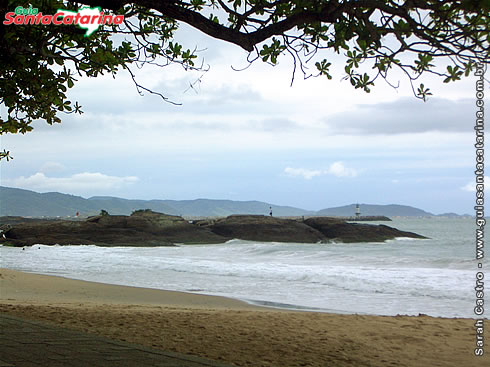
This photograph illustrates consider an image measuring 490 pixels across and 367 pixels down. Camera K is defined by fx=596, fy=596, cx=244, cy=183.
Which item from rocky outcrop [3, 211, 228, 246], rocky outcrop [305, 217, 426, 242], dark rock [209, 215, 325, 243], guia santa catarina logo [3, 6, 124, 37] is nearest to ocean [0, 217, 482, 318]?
rocky outcrop [3, 211, 228, 246]

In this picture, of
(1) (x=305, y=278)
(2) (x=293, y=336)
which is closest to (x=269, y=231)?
(1) (x=305, y=278)

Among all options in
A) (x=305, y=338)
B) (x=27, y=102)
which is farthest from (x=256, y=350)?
(x=27, y=102)

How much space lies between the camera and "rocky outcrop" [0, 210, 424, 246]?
4139 centimetres

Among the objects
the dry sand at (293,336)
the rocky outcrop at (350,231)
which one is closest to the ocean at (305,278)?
the dry sand at (293,336)

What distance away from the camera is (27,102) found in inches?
365

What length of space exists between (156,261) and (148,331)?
20548 millimetres

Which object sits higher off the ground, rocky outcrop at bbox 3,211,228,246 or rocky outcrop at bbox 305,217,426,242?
rocky outcrop at bbox 305,217,426,242

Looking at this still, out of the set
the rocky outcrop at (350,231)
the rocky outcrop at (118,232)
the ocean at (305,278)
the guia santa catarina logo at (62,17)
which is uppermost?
the guia santa catarina logo at (62,17)

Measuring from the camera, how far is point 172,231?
147 feet

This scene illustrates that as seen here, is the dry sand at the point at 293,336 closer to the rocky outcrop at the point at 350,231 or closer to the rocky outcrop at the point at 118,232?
the rocky outcrop at the point at 118,232

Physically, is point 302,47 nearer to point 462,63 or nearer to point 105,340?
point 462,63

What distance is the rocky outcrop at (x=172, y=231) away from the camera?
4139 cm

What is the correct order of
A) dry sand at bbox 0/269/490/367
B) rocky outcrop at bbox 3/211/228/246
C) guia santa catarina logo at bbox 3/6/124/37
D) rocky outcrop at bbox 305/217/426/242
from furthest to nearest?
rocky outcrop at bbox 305/217/426/242, rocky outcrop at bbox 3/211/228/246, guia santa catarina logo at bbox 3/6/124/37, dry sand at bbox 0/269/490/367

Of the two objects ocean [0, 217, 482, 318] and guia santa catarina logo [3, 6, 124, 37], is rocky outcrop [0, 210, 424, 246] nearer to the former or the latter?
ocean [0, 217, 482, 318]
